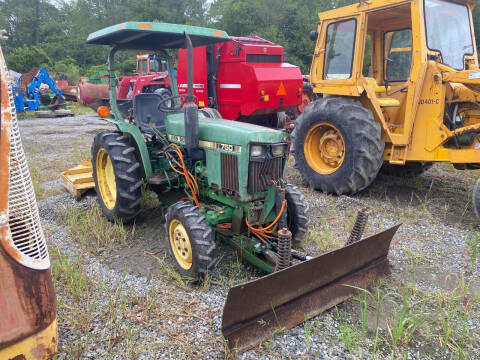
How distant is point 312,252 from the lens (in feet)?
11.5

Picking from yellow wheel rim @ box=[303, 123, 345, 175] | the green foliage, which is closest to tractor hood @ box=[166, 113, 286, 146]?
yellow wheel rim @ box=[303, 123, 345, 175]

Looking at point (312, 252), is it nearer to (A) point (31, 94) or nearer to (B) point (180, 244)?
(B) point (180, 244)

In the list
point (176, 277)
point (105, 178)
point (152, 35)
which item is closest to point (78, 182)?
point (105, 178)

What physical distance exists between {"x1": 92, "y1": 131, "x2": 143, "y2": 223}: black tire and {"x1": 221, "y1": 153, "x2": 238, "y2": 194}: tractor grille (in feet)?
3.71

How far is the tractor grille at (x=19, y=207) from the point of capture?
1.80 m

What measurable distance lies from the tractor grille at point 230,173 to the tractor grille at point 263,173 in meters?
0.13

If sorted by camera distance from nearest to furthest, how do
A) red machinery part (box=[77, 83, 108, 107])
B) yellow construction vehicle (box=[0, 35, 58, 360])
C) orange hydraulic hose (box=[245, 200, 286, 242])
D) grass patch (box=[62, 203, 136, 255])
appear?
yellow construction vehicle (box=[0, 35, 58, 360])
orange hydraulic hose (box=[245, 200, 286, 242])
grass patch (box=[62, 203, 136, 255])
red machinery part (box=[77, 83, 108, 107])

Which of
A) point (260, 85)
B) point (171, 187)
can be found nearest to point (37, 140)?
point (260, 85)

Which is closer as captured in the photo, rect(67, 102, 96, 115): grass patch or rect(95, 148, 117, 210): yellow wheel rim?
rect(95, 148, 117, 210): yellow wheel rim

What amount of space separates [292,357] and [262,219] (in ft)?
3.88

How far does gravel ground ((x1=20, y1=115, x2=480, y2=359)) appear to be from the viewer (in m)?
2.32

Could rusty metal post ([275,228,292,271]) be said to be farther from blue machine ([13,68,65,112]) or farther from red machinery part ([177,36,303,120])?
blue machine ([13,68,65,112])

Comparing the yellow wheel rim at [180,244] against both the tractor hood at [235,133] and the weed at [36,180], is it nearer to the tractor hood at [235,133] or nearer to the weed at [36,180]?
the tractor hood at [235,133]

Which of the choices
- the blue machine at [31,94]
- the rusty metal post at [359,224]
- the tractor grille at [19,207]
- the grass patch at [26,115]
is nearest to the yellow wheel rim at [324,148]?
the rusty metal post at [359,224]
